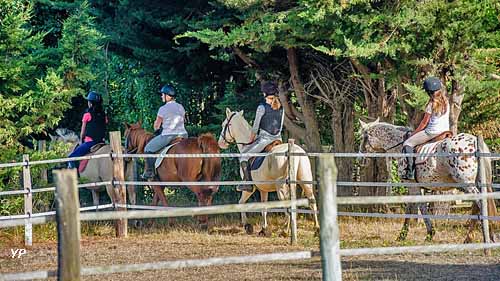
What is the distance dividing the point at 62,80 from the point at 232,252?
734cm

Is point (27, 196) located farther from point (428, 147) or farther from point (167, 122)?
point (428, 147)

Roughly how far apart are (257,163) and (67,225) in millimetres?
9140

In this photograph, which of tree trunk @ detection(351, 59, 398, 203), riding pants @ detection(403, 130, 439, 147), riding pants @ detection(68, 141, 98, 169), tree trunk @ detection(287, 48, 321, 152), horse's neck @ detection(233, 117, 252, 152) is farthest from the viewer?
tree trunk @ detection(287, 48, 321, 152)

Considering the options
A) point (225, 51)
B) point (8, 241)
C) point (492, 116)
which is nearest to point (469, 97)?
point (492, 116)

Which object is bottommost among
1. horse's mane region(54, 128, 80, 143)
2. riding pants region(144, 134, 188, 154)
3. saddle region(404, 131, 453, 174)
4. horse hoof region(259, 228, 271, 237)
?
horse hoof region(259, 228, 271, 237)

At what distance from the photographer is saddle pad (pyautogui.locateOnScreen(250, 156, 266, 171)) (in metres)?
14.9

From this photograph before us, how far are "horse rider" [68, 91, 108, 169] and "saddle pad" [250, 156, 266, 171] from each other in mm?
3735

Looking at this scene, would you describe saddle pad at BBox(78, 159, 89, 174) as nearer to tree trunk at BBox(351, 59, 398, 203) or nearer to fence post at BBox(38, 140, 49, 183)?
fence post at BBox(38, 140, 49, 183)

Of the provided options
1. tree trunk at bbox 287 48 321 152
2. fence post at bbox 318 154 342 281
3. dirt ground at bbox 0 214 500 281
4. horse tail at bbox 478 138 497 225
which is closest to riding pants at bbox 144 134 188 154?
dirt ground at bbox 0 214 500 281

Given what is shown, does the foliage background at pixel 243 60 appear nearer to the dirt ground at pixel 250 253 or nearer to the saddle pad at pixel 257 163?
the saddle pad at pixel 257 163

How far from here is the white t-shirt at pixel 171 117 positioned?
16.5 metres

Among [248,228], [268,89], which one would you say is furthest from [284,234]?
[268,89]

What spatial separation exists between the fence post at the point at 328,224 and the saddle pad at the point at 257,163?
8441 millimetres

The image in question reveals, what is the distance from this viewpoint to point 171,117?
652 inches
